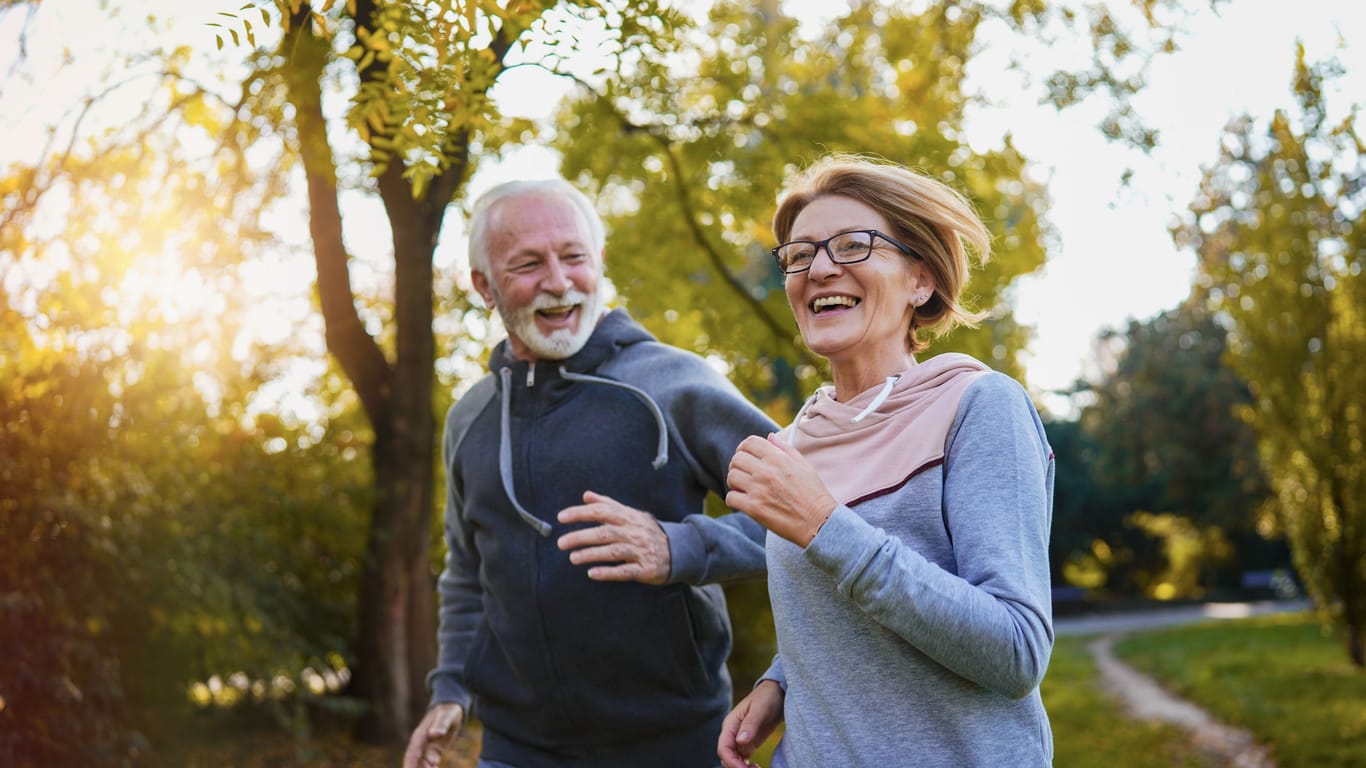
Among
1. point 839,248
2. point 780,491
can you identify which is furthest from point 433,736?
point 839,248

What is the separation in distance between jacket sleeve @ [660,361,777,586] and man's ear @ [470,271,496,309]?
635 mm

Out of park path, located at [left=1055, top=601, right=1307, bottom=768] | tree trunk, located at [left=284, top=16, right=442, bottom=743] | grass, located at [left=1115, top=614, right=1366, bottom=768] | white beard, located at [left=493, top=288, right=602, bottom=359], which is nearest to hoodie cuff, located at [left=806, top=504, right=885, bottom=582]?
white beard, located at [left=493, top=288, right=602, bottom=359]

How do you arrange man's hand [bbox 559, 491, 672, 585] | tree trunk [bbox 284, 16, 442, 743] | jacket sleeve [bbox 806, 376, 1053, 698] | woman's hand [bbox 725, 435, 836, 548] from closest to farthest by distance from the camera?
1. jacket sleeve [bbox 806, 376, 1053, 698]
2. woman's hand [bbox 725, 435, 836, 548]
3. man's hand [bbox 559, 491, 672, 585]
4. tree trunk [bbox 284, 16, 442, 743]

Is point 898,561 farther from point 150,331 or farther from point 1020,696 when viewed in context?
point 150,331

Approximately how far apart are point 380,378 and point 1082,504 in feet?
92.6

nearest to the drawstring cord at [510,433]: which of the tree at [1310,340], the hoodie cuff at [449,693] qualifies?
the hoodie cuff at [449,693]

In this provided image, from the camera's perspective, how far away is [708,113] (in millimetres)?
9547

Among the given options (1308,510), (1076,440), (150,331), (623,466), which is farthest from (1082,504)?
(623,466)

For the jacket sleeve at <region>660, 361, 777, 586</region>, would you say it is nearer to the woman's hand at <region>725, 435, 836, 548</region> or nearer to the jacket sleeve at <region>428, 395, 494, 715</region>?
the jacket sleeve at <region>428, 395, 494, 715</region>

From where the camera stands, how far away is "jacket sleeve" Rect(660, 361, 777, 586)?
9.27 ft

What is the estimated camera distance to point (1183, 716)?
13219mm

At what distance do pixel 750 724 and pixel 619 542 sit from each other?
0.53 metres

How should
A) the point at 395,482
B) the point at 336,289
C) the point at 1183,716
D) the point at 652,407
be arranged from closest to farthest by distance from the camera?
the point at 652,407, the point at 336,289, the point at 395,482, the point at 1183,716

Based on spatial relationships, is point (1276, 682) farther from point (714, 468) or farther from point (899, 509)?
point (899, 509)
